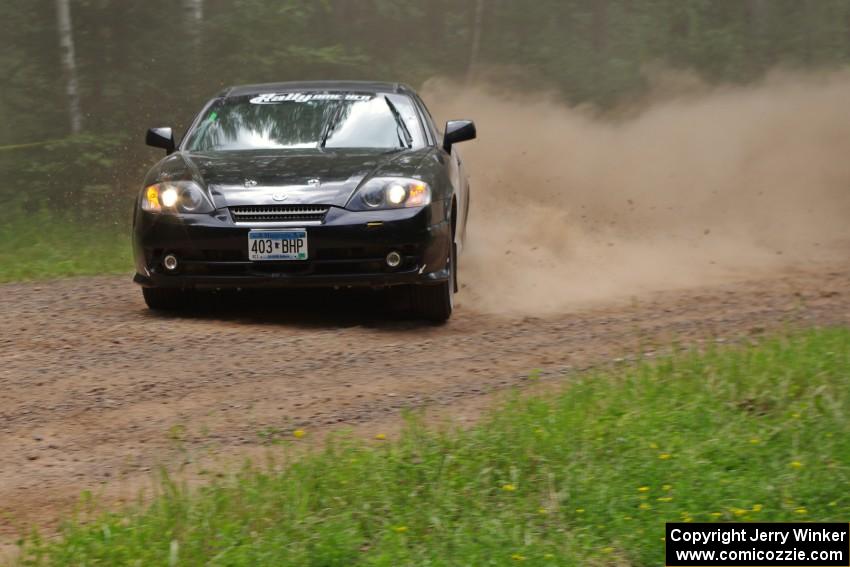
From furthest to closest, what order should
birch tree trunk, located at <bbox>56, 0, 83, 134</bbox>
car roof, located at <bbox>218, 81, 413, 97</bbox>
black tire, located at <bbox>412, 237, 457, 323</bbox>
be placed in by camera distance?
birch tree trunk, located at <bbox>56, 0, 83, 134</bbox>, car roof, located at <bbox>218, 81, 413, 97</bbox>, black tire, located at <bbox>412, 237, 457, 323</bbox>

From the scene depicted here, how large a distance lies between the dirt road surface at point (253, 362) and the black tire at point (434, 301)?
0.39ft

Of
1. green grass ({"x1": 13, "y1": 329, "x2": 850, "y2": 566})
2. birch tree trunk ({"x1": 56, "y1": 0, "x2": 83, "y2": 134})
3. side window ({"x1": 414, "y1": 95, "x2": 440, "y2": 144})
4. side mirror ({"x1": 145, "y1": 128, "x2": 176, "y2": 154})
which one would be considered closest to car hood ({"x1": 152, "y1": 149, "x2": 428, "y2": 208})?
side mirror ({"x1": 145, "y1": 128, "x2": 176, "y2": 154})

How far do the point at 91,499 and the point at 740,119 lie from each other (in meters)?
17.5

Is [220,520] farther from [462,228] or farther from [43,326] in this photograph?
[462,228]

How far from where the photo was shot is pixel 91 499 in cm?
473

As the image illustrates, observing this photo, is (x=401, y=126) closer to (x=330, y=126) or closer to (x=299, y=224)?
(x=330, y=126)

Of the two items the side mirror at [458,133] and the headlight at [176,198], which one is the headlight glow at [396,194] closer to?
the headlight at [176,198]

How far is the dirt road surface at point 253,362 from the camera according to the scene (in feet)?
17.9

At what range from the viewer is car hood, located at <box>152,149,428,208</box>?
8070 millimetres

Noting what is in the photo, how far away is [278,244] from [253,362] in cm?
110

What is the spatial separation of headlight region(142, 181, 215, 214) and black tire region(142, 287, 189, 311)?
0.63 m

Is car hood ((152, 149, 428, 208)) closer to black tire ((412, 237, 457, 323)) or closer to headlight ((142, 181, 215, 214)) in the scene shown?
headlight ((142, 181, 215, 214))

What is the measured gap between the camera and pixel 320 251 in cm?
799

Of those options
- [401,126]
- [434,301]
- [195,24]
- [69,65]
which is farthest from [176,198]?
[195,24]
